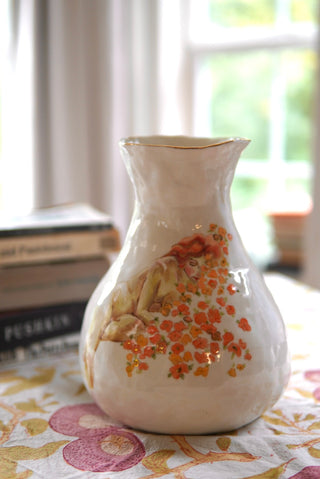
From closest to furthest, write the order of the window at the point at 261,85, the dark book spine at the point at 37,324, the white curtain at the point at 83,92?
the dark book spine at the point at 37,324
the white curtain at the point at 83,92
the window at the point at 261,85

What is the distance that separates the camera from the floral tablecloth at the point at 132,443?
14.2 inches

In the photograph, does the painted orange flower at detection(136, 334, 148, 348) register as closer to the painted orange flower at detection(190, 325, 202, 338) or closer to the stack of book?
the painted orange flower at detection(190, 325, 202, 338)

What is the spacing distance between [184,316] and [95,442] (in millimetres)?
120

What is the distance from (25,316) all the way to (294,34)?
4.83 feet

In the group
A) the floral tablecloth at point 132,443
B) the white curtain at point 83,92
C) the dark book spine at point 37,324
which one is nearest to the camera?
the floral tablecloth at point 132,443

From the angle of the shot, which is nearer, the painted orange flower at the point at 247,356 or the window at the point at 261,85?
the painted orange flower at the point at 247,356

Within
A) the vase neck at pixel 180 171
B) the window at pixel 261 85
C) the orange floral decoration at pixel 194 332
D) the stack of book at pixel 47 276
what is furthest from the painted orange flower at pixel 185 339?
the window at pixel 261 85

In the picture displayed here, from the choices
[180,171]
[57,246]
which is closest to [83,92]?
[57,246]

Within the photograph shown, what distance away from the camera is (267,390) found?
15.9 inches

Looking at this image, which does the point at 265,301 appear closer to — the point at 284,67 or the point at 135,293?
the point at 135,293

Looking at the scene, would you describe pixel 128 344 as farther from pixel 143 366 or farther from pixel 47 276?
pixel 47 276

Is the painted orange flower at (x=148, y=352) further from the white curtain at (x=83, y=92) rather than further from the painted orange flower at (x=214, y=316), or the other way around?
the white curtain at (x=83, y=92)

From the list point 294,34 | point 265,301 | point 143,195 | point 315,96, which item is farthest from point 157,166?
point 294,34

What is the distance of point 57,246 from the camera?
24.8 inches
